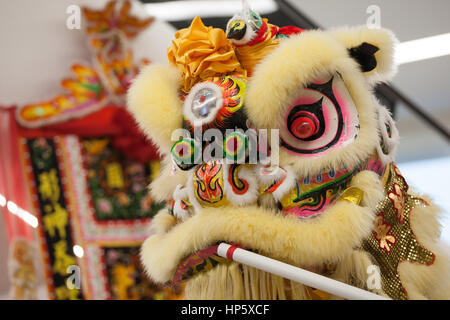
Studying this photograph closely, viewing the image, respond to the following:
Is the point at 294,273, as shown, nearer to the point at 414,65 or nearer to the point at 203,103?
the point at 203,103

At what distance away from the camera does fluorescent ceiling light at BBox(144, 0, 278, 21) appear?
1099 millimetres

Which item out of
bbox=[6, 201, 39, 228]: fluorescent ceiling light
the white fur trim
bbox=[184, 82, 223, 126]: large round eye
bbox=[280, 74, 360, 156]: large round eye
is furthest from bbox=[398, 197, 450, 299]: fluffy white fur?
bbox=[6, 201, 39, 228]: fluorescent ceiling light

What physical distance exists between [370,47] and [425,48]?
0.39 m

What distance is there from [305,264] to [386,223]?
17 centimetres

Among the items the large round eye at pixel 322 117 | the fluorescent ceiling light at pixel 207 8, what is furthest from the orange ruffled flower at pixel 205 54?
the fluorescent ceiling light at pixel 207 8

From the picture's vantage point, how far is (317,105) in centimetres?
69

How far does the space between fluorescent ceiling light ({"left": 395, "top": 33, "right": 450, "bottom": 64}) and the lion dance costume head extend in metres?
0.32

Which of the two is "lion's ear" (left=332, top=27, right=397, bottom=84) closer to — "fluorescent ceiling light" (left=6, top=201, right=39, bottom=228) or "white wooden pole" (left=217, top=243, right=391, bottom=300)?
"white wooden pole" (left=217, top=243, right=391, bottom=300)

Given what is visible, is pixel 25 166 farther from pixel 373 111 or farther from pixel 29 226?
pixel 373 111

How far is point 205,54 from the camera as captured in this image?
722mm

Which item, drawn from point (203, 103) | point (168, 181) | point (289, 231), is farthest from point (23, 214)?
point (289, 231)

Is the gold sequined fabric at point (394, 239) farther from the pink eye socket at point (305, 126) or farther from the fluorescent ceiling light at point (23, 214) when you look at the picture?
the fluorescent ceiling light at point (23, 214)

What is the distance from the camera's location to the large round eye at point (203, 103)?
693 millimetres
